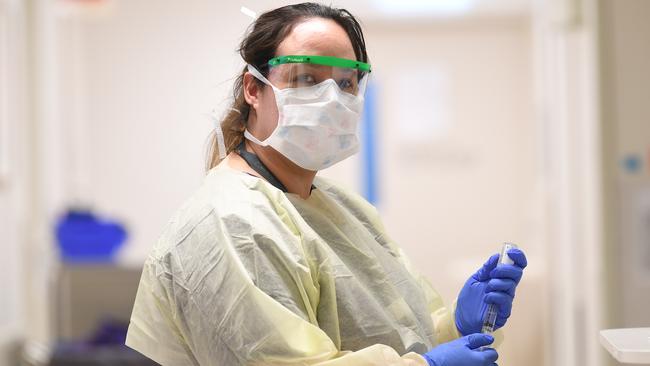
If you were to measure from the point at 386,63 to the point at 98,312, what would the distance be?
Answer: 7.41 ft

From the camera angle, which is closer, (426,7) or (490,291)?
(490,291)

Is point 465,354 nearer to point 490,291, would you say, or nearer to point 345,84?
point 490,291

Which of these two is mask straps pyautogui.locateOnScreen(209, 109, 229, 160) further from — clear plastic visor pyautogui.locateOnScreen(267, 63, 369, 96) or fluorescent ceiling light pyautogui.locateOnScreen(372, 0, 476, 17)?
fluorescent ceiling light pyautogui.locateOnScreen(372, 0, 476, 17)

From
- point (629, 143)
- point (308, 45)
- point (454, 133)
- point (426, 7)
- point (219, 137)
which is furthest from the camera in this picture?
point (454, 133)

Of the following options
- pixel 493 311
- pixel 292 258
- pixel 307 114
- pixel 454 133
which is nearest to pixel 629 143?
pixel 493 311

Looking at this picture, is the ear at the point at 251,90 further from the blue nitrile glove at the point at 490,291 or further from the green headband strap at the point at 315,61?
the blue nitrile glove at the point at 490,291

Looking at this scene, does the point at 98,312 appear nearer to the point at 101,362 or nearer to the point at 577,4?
the point at 101,362

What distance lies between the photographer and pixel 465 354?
1.16m

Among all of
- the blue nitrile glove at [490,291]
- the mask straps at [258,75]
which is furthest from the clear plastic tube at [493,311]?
the mask straps at [258,75]

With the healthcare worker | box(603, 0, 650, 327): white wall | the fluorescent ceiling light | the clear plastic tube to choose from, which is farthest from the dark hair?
the fluorescent ceiling light

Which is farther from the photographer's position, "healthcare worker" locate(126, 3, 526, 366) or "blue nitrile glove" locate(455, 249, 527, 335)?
"blue nitrile glove" locate(455, 249, 527, 335)

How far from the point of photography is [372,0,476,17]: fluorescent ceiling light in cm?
455

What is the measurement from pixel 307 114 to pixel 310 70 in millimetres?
70

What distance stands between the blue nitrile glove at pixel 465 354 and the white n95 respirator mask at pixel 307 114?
356 millimetres
